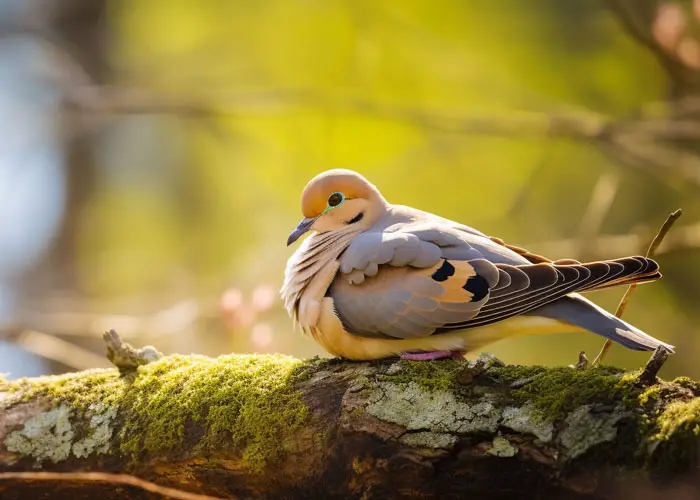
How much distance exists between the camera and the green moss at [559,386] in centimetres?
207

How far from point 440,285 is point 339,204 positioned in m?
0.68

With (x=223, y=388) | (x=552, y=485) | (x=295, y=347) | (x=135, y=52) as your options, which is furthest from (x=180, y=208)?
(x=552, y=485)

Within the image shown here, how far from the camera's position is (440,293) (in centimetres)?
274

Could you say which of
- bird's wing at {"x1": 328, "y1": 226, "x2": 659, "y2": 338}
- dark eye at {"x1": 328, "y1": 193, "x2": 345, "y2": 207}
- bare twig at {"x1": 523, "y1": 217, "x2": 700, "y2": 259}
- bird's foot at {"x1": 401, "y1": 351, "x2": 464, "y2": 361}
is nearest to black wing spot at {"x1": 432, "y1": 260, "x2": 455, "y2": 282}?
bird's wing at {"x1": 328, "y1": 226, "x2": 659, "y2": 338}

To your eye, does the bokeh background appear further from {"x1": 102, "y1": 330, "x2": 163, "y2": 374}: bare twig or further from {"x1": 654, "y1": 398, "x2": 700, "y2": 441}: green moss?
{"x1": 654, "y1": 398, "x2": 700, "y2": 441}: green moss

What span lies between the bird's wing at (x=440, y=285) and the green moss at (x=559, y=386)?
41 cm

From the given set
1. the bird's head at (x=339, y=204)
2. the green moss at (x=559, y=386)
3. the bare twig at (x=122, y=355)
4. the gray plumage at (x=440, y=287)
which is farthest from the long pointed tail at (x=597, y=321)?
the bare twig at (x=122, y=355)

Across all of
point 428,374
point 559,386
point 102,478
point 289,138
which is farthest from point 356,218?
point 289,138

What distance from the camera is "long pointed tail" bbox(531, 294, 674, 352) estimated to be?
2406 millimetres

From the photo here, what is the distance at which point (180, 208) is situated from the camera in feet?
31.4

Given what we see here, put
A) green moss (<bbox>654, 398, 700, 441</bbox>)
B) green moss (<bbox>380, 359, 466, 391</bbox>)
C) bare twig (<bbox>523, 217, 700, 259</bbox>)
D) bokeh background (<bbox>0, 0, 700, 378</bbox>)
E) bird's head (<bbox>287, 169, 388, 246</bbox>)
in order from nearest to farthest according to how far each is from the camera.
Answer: green moss (<bbox>654, 398, 700, 441</bbox>), green moss (<bbox>380, 359, 466, 391</bbox>), bird's head (<bbox>287, 169, 388, 246</bbox>), bare twig (<bbox>523, 217, 700, 259</bbox>), bokeh background (<bbox>0, 0, 700, 378</bbox>)

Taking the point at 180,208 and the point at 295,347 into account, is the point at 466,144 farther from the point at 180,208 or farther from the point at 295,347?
the point at 180,208

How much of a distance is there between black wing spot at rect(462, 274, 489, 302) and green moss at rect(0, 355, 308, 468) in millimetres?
619

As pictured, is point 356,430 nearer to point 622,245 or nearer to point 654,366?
point 654,366
